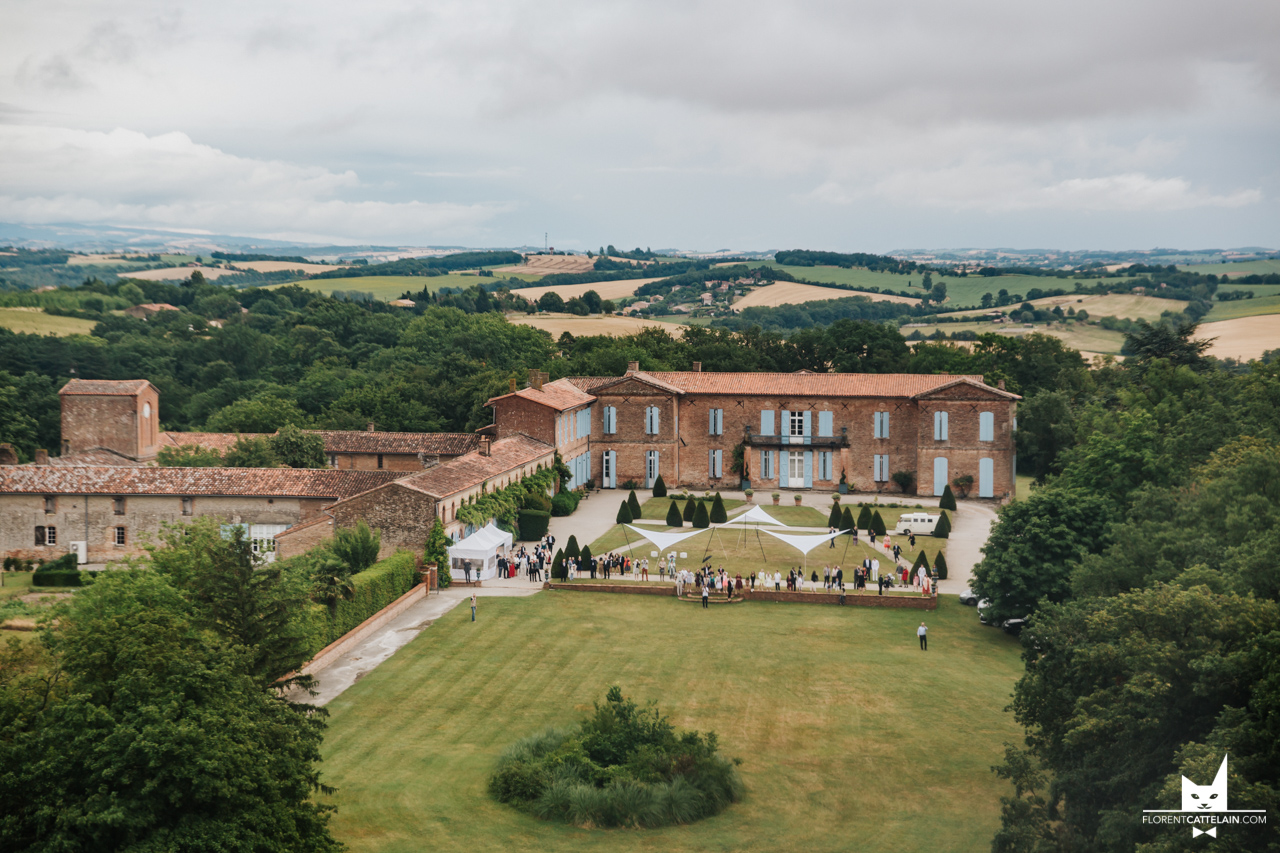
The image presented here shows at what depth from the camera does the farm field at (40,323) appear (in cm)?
8319

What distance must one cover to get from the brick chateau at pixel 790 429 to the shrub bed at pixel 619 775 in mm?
29337

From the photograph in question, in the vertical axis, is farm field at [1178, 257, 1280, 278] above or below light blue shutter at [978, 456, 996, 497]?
above

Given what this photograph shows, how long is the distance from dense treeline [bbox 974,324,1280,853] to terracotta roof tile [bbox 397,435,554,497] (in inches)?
687

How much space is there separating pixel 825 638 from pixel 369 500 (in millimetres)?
15240

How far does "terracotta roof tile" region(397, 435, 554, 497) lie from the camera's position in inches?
1452

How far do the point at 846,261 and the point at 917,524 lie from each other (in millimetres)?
128671

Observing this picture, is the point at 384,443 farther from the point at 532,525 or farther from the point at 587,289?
the point at 587,289

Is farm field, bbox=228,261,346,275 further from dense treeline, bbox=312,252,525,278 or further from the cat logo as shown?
the cat logo

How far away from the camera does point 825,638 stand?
3158 cm

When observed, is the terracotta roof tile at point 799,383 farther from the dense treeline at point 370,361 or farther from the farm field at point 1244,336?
the farm field at point 1244,336

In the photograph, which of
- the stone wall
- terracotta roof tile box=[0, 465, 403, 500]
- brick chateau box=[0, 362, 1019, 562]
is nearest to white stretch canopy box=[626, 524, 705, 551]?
brick chateau box=[0, 362, 1019, 562]

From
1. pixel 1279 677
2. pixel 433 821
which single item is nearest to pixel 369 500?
pixel 433 821

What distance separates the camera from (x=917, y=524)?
4412 cm

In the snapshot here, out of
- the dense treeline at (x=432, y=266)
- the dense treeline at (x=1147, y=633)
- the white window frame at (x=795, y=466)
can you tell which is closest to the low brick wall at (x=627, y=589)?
the dense treeline at (x=1147, y=633)
